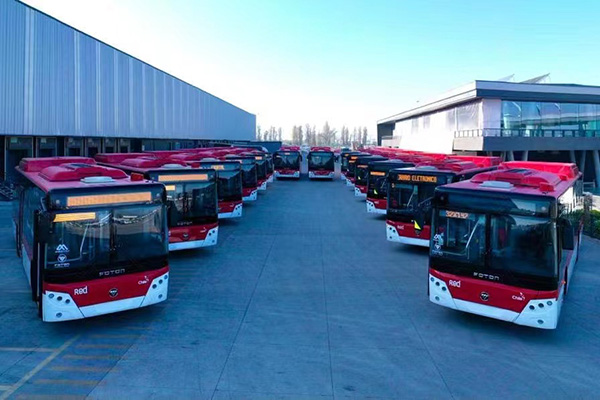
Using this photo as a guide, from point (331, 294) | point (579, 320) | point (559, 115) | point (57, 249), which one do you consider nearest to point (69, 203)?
point (57, 249)

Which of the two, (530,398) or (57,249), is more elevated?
(57,249)

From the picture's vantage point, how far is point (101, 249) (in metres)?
8.46

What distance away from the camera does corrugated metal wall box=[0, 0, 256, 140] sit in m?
22.5

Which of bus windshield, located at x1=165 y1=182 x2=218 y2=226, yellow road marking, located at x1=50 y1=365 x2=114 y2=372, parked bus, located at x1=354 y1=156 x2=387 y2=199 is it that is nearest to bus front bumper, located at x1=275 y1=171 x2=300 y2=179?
parked bus, located at x1=354 y1=156 x2=387 y2=199

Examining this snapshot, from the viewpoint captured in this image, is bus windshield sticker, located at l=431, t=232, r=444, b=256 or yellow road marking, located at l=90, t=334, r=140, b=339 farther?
bus windshield sticker, located at l=431, t=232, r=444, b=256

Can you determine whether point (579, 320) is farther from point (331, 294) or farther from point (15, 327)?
point (15, 327)

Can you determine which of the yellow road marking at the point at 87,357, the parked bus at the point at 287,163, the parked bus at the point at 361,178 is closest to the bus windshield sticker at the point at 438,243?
the yellow road marking at the point at 87,357

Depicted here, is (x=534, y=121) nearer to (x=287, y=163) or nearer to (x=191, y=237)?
(x=287, y=163)

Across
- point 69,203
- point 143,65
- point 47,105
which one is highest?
point 143,65

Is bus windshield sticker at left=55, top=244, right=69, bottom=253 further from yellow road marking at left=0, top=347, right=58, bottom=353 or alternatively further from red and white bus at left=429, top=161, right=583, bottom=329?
red and white bus at left=429, top=161, right=583, bottom=329

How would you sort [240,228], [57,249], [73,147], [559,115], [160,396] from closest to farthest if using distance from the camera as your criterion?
[160,396]
[57,249]
[240,228]
[73,147]
[559,115]

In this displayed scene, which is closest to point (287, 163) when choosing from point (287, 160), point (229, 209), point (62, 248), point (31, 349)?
point (287, 160)

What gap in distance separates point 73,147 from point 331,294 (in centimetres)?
2446

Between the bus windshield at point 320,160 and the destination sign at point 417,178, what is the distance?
27318mm
